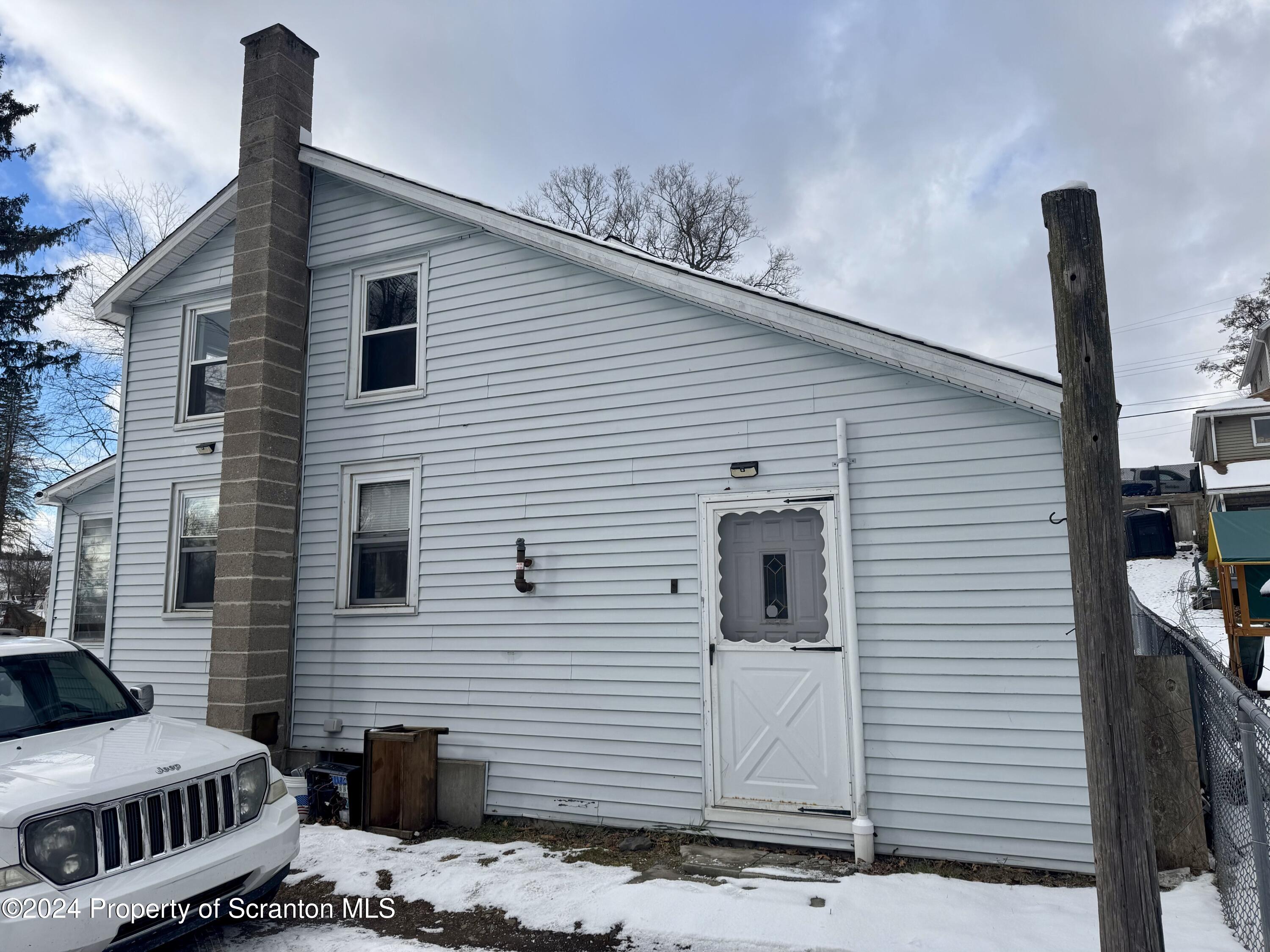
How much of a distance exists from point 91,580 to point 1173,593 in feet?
66.3

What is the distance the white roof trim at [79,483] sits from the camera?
1123 centimetres

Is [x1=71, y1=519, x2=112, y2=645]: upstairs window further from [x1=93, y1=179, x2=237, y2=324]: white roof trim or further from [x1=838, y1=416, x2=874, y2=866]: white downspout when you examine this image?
[x1=838, y1=416, x2=874, y2=866]: white downspout

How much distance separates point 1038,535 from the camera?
18.3 feet

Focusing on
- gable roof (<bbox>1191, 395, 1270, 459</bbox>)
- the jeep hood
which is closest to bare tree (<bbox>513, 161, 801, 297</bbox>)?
gable roof (<bbox>1191, 395, 1270, 459</bbox>)

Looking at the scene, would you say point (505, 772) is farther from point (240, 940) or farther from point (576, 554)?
point (240, 940)

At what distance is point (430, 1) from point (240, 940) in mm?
10599

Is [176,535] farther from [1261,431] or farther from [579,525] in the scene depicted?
[1261,431]

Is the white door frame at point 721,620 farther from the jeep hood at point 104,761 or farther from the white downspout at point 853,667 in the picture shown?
the jeep hood at point 104,761

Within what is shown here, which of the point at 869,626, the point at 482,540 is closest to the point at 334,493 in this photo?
the point at 482,540

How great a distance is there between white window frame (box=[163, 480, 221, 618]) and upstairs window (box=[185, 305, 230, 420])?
83 cm

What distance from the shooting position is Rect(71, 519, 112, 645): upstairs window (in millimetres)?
11594

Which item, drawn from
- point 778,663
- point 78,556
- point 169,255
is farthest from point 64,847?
point 78,556

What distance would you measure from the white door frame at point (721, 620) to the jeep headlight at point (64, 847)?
4.05 meters

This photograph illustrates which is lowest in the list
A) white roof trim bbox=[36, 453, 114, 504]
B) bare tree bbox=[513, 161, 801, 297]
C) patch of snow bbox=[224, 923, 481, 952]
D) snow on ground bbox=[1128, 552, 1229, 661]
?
patch of snow bbox=[224, 923, 481, 952]
